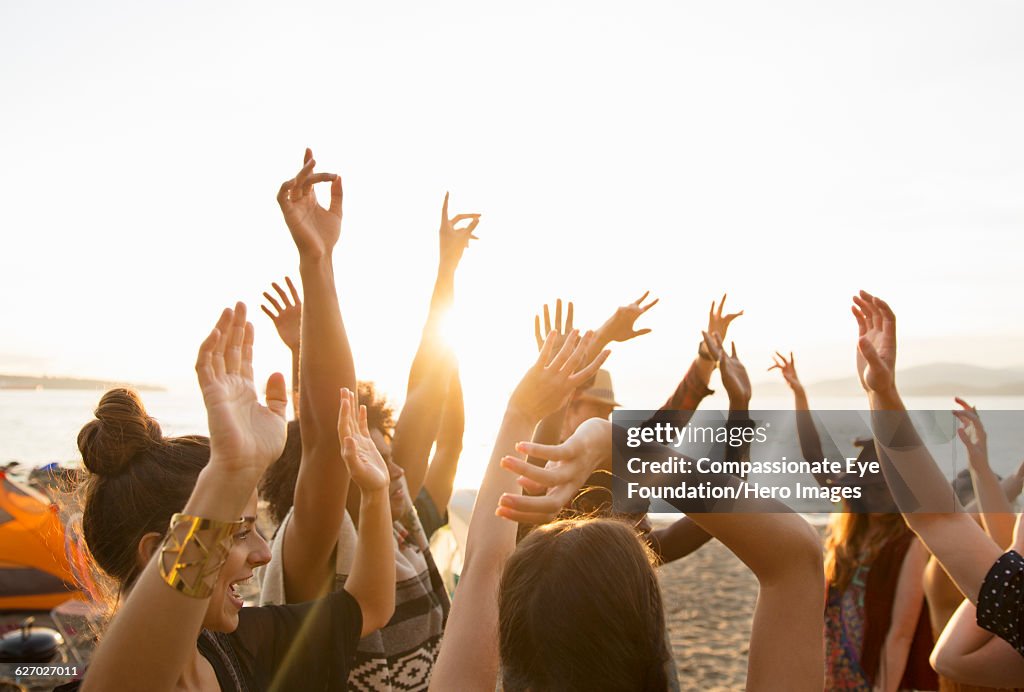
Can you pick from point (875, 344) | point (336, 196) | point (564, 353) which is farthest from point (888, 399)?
point (336, 196)

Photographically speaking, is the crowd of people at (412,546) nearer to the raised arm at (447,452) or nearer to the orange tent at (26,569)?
the raised arm at (447,452)

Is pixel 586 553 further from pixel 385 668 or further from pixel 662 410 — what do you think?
pixel 662 410

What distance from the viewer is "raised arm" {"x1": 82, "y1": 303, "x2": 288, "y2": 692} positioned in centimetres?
127

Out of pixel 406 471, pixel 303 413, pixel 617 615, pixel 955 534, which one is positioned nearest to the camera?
pixel 617 615

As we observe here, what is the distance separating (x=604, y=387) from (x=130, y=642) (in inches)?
104

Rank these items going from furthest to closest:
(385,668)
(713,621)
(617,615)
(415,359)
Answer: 1. (713,621)
2. (415,359)
3. (385,668)
4. (617,615)

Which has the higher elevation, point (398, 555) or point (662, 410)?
point (662, 410)

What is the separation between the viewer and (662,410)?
3311mm

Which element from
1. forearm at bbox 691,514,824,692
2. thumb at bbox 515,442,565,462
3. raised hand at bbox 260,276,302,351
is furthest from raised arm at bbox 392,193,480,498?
forearm at bbox 691,514,824,692

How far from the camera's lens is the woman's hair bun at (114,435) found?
75.4 inches

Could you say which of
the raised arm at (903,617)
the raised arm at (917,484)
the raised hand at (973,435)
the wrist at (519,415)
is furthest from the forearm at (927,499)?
the raised arm at (903,617)

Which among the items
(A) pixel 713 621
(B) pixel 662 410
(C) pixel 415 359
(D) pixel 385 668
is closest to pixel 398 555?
(D) pixel 385 668

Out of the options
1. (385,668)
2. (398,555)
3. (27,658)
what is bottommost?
(27,658)

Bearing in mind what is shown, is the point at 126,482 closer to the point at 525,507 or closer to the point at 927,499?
the point at 525,507
